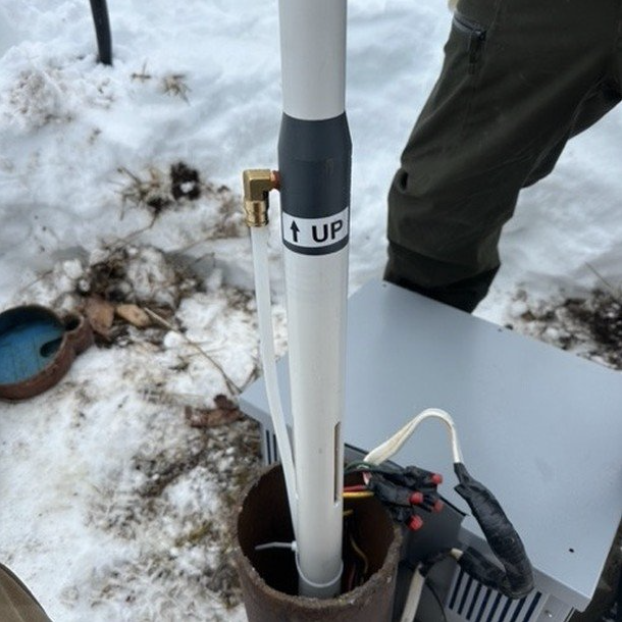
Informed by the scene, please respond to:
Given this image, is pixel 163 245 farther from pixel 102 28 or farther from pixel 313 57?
pixel 313 57

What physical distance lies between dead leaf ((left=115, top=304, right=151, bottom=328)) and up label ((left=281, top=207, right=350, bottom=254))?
3.76 feet

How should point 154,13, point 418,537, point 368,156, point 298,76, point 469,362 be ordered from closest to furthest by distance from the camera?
1. point 298,76
2. point 418,537
3. point 469,362
4. point 368,156
5. point 154,13

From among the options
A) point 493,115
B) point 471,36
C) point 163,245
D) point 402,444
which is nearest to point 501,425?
point 402,444

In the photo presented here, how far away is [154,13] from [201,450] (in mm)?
1699

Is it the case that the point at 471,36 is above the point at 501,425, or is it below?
above

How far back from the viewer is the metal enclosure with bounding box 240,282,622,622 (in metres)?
0.88

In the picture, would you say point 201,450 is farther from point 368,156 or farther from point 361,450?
point 368,156

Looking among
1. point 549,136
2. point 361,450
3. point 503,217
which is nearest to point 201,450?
point 361,450

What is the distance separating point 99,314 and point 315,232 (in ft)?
3.99

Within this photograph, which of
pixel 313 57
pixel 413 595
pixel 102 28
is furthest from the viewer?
pixel 102 28

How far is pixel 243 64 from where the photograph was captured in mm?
2115

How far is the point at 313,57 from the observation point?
1.52 feet

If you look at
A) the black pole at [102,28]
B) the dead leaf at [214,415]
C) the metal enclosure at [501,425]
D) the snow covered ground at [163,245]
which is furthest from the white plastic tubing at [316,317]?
the black pole at [102,28]

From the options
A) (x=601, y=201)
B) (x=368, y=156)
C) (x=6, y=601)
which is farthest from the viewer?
(x=368, y=156)
